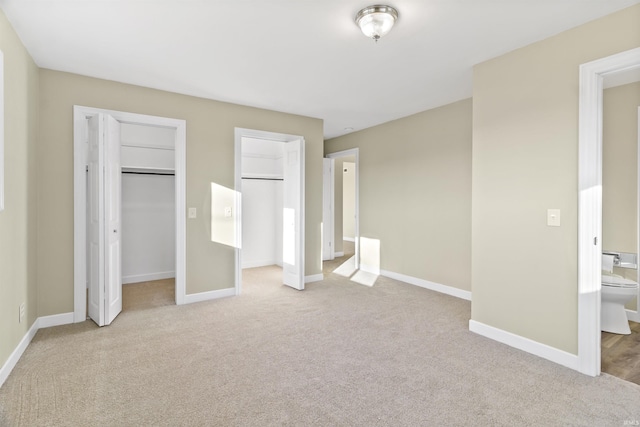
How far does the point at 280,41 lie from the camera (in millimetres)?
2695

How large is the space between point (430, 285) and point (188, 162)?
3.67m

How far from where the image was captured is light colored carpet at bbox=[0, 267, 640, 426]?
1.95 metres

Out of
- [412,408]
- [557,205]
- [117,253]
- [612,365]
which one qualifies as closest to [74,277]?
[117,253]

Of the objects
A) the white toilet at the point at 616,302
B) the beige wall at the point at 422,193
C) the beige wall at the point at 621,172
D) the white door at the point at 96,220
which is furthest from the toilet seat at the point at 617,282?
the white door at the point at 96,220

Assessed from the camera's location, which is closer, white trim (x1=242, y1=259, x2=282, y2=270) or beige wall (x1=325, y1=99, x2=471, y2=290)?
beige wall (x1=325, y1=99, x2=471, y2=290)

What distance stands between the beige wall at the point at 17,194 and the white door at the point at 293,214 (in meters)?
2.82

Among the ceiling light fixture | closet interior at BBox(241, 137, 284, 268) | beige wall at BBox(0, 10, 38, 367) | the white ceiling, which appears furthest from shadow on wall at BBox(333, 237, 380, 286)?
beige wall at BBox(0, 10, 38, 367)

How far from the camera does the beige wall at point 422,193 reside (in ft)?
14.4

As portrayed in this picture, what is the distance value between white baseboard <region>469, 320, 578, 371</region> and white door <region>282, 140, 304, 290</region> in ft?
7.63

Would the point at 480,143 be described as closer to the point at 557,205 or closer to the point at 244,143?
the point at 557,205

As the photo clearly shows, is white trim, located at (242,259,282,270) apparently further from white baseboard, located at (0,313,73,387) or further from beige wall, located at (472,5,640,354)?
beige wall, located at (472,5,640,354)

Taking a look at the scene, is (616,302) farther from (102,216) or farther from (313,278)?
(102,216)

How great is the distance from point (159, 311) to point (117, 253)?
79 cm

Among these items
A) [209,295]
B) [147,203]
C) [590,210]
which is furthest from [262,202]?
[590,210]
